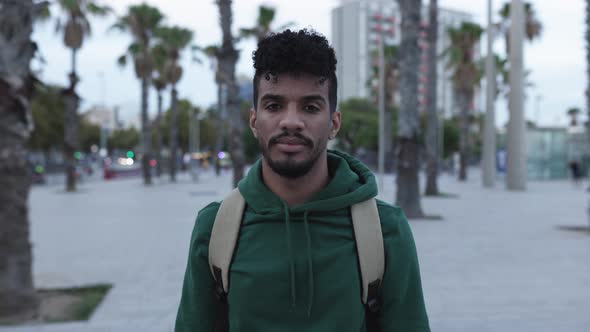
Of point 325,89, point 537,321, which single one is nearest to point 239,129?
point 537,321

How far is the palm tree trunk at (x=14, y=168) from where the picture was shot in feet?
19.0

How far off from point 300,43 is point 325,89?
16 cm

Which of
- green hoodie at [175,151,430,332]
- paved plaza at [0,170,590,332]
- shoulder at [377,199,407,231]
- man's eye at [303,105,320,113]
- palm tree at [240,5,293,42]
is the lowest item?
paved plaza at [0,170,590,332]

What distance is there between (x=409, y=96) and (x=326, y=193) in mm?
11795

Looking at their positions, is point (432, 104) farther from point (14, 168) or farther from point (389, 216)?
point (389, 216)

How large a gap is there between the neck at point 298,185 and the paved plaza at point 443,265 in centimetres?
356

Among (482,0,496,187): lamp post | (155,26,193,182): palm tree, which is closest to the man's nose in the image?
(482,0,496,187): lamp post

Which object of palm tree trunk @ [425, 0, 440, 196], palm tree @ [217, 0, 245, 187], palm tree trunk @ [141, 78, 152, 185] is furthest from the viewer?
palm tree trunk @ [141, 78, 152, 185]

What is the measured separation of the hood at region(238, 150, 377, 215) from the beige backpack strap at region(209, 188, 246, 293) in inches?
1.9

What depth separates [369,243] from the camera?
69.7 inches

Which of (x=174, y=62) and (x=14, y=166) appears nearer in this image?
(x=14, y=166)

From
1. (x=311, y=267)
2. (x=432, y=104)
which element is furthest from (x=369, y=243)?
(x=432, y=104)

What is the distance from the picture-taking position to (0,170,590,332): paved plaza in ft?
18.0

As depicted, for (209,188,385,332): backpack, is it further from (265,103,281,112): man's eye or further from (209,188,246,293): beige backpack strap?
(265,103,281,112): man's eye
